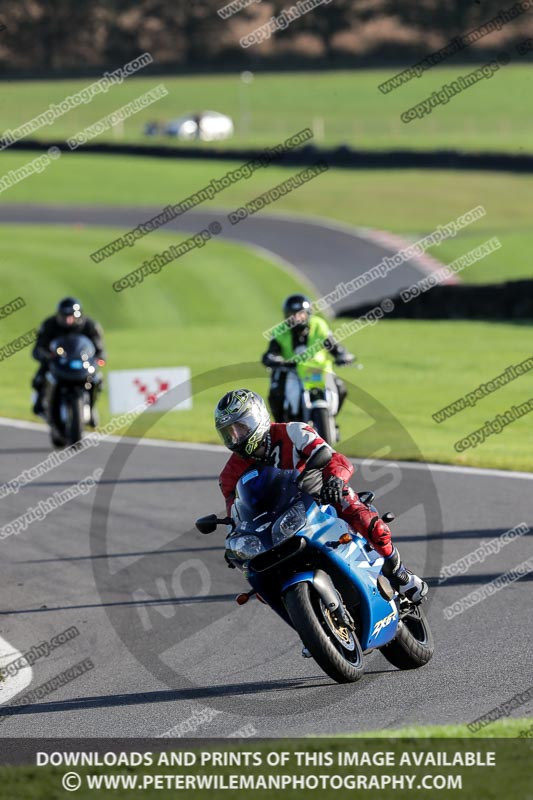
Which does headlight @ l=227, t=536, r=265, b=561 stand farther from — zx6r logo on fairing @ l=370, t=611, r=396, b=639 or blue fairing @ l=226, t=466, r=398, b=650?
zx6r logo on fairing @ l=370, t=611, r=396, b=639

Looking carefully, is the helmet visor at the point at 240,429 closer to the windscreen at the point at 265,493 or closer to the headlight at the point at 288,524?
the windscreen at the point at 265,493

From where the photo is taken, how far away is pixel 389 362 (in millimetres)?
25844

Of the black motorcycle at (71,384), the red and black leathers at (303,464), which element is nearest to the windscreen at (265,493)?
the red and black leathers at (303,464)

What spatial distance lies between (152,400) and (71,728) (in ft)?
39.0

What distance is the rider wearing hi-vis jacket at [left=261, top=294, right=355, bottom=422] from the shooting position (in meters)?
13.9

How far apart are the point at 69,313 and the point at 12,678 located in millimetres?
8917

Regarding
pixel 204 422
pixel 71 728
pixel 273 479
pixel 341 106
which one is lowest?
pixel 71 728

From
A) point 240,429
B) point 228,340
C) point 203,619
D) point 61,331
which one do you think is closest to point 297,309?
point 61,331

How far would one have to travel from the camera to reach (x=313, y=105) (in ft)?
281

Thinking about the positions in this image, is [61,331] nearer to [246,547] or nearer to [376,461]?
[376,461]

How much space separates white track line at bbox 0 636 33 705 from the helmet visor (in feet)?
6.98

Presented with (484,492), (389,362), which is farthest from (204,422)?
(484,492)

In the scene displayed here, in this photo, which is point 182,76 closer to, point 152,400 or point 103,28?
point 103,28

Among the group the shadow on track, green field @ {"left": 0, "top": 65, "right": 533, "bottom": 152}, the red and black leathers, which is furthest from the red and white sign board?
green field @ {"left": 0, "top": 65, "right": 533, "bottom": 152}
